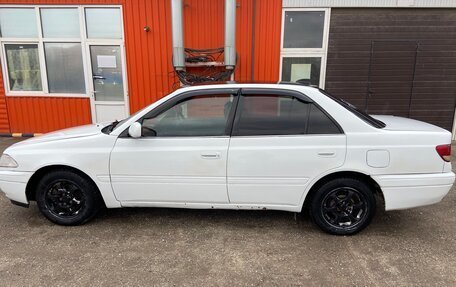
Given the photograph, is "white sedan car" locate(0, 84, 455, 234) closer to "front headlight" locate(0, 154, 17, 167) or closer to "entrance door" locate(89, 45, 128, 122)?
"front headlight" locate(0, 154, 17, 167)

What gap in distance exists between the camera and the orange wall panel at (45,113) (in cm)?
760

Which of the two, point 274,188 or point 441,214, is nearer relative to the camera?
point 274,188

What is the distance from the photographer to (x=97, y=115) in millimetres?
7629

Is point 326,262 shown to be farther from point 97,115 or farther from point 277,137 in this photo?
point 97,115

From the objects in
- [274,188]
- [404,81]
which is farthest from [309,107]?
[404,81]

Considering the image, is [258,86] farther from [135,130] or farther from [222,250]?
[222,250]

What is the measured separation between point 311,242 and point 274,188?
2.15 feet

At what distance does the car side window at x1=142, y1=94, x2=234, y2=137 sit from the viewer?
331 cm

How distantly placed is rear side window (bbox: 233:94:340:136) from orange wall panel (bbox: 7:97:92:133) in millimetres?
5530

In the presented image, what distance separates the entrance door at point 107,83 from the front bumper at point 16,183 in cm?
424

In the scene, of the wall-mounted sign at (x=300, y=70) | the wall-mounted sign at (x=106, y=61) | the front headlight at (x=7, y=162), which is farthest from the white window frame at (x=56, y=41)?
the front headlight at (x=7, y=162)

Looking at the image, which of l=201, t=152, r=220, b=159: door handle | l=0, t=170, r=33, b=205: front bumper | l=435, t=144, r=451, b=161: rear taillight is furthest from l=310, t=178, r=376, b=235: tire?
l=0, t=170, r=33, b=205: front bumper

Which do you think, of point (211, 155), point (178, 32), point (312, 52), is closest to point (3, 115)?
point (178, 32)

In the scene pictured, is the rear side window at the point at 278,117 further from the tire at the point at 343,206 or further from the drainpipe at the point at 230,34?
the drainpipe at the point at 230,34
